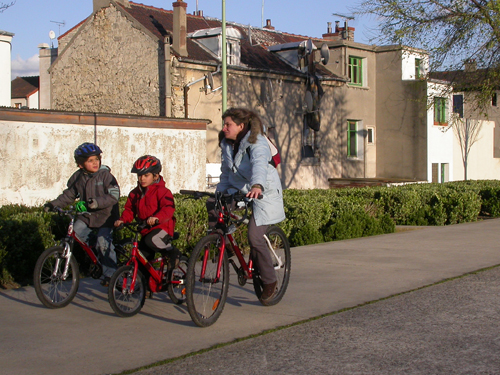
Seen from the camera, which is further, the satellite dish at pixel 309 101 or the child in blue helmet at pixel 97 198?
the satellite dish at pixel 309 101

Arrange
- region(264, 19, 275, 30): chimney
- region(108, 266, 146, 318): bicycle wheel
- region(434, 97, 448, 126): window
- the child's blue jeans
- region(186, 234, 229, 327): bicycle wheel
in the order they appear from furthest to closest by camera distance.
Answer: region(264, 19, 275, 30): chimney < region(434, 97, 448, 126): window < the child's blue jeans < region(108, 266, 146, 318): bicycle wheel < region(186, 234, 229, 327): bicycle wheel

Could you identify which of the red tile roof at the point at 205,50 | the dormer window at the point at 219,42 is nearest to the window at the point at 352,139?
the red tile roof at the point at 205,50

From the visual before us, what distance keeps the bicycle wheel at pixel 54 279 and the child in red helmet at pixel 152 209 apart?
0.62m

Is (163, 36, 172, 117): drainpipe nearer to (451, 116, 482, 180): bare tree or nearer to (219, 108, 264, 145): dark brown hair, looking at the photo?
(219, 108, 264, 145): dark brown hair

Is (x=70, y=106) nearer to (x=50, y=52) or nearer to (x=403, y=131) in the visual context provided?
(x=50, y=52)

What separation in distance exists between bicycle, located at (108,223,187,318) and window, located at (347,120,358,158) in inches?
1070

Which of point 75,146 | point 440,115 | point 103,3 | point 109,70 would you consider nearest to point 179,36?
point 109,70

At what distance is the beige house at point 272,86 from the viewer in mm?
24172

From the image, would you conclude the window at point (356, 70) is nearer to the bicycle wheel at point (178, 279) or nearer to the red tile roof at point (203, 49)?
the red tile roof at point (203, 49)

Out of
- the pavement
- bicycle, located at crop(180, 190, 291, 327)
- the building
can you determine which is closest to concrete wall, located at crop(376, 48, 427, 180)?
the building

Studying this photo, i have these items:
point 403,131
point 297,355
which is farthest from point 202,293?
point 403,131

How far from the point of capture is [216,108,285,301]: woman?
18.6 feet

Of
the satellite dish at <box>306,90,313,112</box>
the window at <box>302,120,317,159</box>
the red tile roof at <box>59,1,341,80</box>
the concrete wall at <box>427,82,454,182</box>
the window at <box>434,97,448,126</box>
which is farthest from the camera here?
the window at <box>434,97,448,126</box>

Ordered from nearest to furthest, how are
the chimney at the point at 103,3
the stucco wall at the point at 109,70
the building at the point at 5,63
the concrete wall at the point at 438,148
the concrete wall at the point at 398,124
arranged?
1. the building at the point at 5,63
2. the stucco wall at the point at 109,70
3. the chimney at the point at 103,3
4. the concrete wall at the point at 398,124
5. the concrete wall at the point at 438,148
